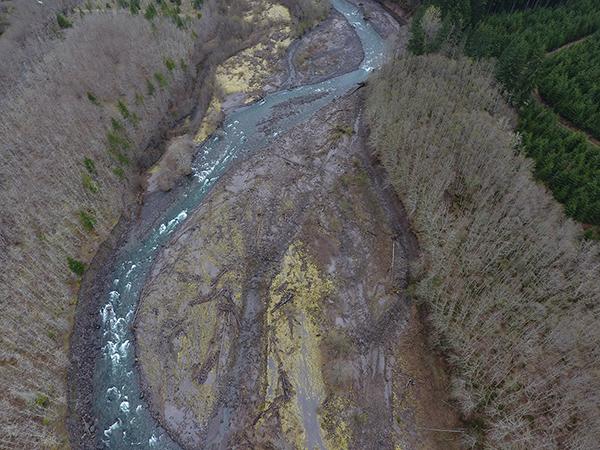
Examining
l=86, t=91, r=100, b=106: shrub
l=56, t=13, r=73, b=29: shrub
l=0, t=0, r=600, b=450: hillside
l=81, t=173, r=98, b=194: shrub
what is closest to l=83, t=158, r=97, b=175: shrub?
l=0, t=0, r=600, b=450: hillside

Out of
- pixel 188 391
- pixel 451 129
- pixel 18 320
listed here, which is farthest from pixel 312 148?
pixel 18 320

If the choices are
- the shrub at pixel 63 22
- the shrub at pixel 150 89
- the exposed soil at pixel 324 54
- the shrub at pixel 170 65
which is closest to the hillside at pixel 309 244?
the shrub at pixel 150 89

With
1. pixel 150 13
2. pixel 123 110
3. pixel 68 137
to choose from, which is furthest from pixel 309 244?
pixel 150 13

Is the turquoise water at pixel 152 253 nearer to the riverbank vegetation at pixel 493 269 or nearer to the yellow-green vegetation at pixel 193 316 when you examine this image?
the yellow-green vegetation at pixel 193 316

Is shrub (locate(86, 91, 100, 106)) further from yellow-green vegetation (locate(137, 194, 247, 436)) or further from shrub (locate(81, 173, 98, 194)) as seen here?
yellow-green vegetation (locate(137, 194, 247, 436))

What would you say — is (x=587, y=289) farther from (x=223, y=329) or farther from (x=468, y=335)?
(x=223, y=329)
